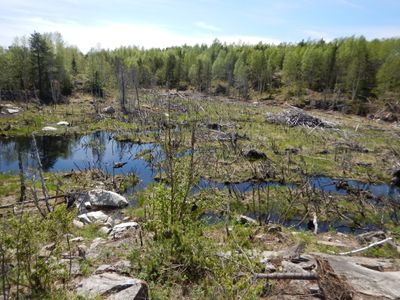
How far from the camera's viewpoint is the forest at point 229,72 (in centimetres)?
6344

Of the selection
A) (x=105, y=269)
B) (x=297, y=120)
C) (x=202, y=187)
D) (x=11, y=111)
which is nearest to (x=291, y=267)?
(x=105, y=269)

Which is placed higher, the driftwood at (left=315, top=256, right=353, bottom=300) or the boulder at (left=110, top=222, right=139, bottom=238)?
the driftwood at (left=315, top=256, right=353, bottom=300)

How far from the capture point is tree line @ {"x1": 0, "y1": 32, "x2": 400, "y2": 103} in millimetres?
63438

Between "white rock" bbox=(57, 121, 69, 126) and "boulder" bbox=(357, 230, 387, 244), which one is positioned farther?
"white rock" bbox=(57, 121, 69, 126)

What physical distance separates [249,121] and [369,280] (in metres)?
43.8

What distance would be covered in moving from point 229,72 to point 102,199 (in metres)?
75.6

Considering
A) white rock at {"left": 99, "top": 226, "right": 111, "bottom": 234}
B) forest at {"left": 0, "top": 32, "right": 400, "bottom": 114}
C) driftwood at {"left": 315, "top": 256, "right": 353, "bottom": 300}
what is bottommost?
white rock at {"left": 99, "top": 226, "right": 111, "bottom": 234}

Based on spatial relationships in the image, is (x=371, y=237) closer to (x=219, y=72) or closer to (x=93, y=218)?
(x=93, y=218)

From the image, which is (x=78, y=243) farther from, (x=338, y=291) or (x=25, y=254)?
(x=338, y=291)

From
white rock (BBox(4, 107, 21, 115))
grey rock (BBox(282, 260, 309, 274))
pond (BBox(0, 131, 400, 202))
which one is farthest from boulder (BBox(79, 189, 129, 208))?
white rock (BBox(4, 107, 21, 115))

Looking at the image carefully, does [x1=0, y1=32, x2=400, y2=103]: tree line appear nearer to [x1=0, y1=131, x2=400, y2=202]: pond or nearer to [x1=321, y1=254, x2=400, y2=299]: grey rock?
[x1=0, y1=131, x2=400, y2=202]: pond

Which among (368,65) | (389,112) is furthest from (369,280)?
(368,65)

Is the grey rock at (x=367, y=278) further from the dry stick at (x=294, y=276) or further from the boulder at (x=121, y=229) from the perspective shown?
the boulder at (x=121, y=229)

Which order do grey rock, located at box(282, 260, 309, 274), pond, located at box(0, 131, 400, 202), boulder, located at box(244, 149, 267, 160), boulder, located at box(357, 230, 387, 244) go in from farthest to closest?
boulder, located at box(244, 149, 267, 160), pond, located at box(0, 131, 400, 202), boulder, located at box(357, 230, 387, 244), grey rock, located at box(282, 260, 309, 274)
